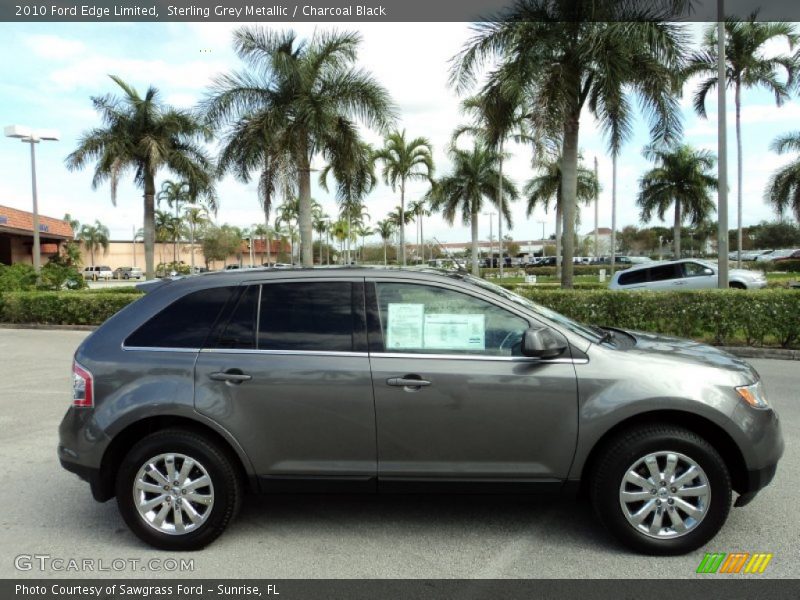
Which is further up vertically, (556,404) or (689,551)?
(556,404)

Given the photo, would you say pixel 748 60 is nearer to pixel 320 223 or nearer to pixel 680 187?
pixel 680 187

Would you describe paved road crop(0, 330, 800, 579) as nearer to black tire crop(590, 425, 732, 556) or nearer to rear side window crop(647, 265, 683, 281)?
black tire crop(590, 425, 732, 556)

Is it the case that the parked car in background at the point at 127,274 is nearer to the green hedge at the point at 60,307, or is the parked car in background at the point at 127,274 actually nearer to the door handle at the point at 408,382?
the green hedge at the point at 60,307

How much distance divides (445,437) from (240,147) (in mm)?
17622

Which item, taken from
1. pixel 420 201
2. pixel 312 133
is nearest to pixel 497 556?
pixel 312 133

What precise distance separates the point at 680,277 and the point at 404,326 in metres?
17.2

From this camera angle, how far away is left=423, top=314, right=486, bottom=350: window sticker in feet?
12.0

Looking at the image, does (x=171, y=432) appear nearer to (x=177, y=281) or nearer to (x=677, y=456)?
(x=177, y=281)

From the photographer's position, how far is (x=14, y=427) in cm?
653

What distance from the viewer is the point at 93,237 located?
94.8 metres

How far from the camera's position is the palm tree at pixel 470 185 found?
36406mm

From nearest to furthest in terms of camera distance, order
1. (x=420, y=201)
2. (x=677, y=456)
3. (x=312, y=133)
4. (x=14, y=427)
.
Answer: (x=677, y=456) → (x=14, y=427) → (x=312, y=133) → (x=420, y=201)
